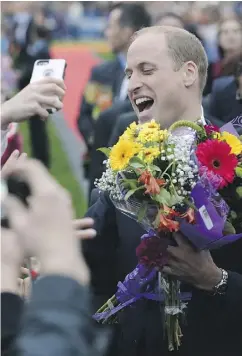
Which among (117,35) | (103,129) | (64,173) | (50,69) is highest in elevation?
(64,173)

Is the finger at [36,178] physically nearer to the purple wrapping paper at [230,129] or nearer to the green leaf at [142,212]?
the green leaf at [142,212]

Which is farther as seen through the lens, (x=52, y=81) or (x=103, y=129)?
(x=103, y=129)

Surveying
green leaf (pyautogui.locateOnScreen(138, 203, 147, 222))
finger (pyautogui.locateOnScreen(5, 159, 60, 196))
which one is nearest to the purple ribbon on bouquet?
green leaf (pyautogui.locateOnScreen(138, 203, 147, 222))

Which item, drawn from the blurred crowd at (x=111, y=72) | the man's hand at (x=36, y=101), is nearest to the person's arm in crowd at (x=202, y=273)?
the man's hand at (x=36, y=101)

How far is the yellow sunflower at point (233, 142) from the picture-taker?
2.59 meters

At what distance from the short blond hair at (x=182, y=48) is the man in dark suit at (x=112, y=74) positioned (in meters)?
3.59

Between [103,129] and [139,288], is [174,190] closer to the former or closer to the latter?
[139,288]

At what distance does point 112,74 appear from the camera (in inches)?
279

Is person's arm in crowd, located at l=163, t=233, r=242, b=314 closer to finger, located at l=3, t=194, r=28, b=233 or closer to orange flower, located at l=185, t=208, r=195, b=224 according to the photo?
orange flower, located at l=185, t=208, r=195, b=224

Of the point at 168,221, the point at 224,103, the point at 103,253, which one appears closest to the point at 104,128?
the point at 224,103

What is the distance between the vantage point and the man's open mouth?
3.03 m

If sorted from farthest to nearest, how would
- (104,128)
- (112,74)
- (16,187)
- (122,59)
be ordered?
1. (112,74)
2. (122,59)
3. (104,128)
4. (16,187)

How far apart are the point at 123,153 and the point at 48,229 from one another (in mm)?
1055

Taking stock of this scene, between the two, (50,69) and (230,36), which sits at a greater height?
(230,36)
